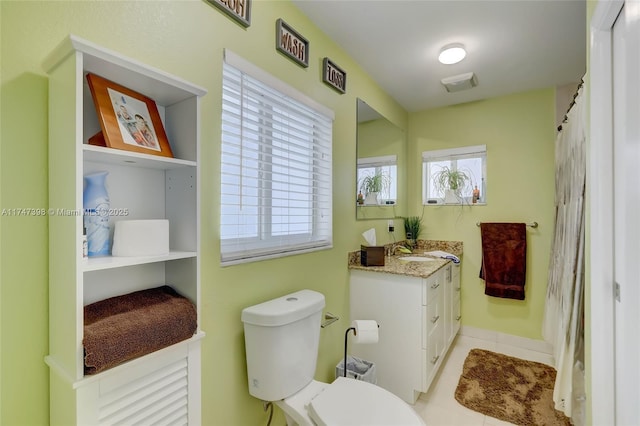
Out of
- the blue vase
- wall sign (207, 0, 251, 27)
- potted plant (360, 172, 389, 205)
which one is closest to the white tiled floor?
potted plant (360, 172, 389, 205)

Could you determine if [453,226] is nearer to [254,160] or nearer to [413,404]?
[413,404]

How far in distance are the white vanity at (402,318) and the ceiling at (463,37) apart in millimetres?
1482

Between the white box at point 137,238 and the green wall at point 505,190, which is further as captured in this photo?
the green wall at point 505,190

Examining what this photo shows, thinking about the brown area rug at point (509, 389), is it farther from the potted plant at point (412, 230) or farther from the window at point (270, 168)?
the window at point (270, 168)

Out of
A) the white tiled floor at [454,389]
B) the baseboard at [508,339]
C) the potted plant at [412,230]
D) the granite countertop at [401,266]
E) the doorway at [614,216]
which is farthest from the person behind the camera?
the potted plant at [412,230]

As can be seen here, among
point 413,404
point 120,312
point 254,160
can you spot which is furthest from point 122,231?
point 413,404

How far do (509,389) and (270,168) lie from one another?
2.20 meters

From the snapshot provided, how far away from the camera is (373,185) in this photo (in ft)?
8.24

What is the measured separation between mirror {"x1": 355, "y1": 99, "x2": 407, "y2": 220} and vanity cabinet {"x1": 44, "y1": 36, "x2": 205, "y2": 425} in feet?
4.63

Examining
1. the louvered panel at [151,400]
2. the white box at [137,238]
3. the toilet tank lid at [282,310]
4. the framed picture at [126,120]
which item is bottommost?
the louvered panel at [151,400]

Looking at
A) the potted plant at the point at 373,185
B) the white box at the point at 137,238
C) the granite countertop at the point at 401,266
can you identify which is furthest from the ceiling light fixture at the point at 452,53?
the white box at the point at 137,238

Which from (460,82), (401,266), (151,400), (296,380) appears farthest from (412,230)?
(151,400)

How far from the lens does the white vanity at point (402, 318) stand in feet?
6.24

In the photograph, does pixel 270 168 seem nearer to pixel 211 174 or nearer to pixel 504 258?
pixel 211 174
